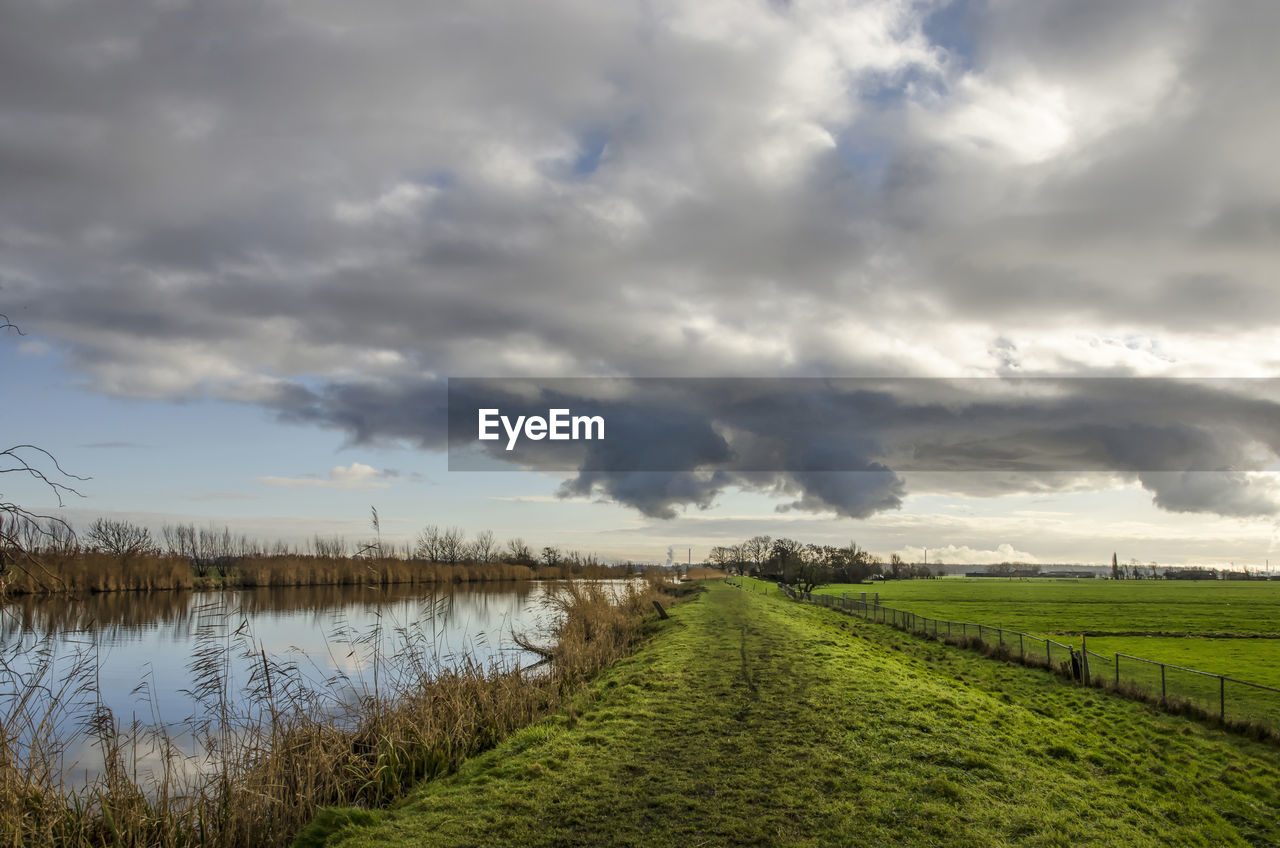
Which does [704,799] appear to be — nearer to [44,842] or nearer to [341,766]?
[341,766]

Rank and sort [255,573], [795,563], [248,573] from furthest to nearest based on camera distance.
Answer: [795,563] → [248,573] → [255,573]

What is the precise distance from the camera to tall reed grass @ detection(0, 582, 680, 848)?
9.27 m

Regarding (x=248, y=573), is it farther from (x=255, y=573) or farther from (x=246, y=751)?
(x=246, y=751)

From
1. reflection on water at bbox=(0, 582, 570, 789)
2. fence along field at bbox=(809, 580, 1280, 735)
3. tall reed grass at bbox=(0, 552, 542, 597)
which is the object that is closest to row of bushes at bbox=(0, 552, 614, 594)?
tall reed grass at bbox=(0, 552, 542, 597)

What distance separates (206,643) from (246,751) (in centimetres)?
613

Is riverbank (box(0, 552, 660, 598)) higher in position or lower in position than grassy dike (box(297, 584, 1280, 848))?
lower

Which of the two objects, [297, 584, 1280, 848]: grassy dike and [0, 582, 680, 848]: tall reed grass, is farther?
[0, 582, 680, 848]: tall reed grass

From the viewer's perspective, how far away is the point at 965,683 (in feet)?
73.7

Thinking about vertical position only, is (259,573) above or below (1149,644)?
above

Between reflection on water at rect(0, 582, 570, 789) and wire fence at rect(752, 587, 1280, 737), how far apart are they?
749 inches

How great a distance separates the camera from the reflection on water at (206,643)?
14.5 metres

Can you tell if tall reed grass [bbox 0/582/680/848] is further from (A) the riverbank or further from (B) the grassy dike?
(A) the riverbank

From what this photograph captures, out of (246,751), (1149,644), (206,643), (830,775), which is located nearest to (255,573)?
(206,643)

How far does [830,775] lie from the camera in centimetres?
1097
